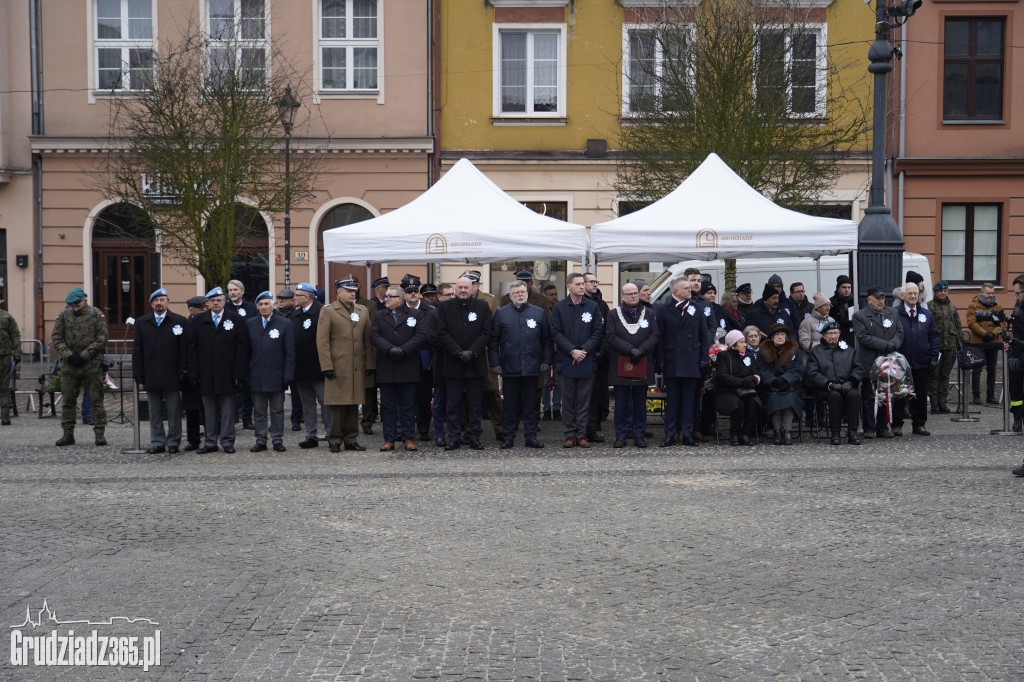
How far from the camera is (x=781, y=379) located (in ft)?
46.2

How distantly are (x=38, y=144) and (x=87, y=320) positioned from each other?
1360 cm

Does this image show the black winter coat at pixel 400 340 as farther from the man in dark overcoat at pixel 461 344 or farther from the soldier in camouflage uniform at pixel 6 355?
the soldier in camouflage uniform at pixel 6 355

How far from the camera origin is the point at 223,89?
858 inches

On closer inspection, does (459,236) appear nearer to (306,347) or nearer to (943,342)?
(306,347)

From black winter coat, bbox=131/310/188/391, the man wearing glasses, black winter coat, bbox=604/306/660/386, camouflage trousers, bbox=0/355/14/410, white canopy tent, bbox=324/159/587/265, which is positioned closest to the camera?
black winter coat, bbox=131/310/188/391

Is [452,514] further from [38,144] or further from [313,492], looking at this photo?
[38,144]

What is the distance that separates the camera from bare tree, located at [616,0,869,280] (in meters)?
20.7

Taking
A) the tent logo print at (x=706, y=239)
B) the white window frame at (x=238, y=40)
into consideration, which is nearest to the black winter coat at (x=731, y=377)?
the tent logo print at (x=706, y=239)

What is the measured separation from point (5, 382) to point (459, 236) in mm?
7637

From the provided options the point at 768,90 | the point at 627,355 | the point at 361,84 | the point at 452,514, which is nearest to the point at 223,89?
the point at 361,84

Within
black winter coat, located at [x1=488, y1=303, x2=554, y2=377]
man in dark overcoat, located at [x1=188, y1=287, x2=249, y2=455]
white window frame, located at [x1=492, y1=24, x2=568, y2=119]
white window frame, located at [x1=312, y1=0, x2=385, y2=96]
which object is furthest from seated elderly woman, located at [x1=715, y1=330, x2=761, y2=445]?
white window frame, located at [x1=312, y1=0, x2=385, y2=96]

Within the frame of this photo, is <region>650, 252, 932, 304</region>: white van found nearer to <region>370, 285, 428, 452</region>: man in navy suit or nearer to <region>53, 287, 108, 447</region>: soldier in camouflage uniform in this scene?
<region>370, 285, 428, 452</region>: man in navy suit

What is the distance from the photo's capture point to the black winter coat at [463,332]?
45.7 feet

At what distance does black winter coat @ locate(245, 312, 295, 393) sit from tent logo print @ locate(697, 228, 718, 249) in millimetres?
5172
